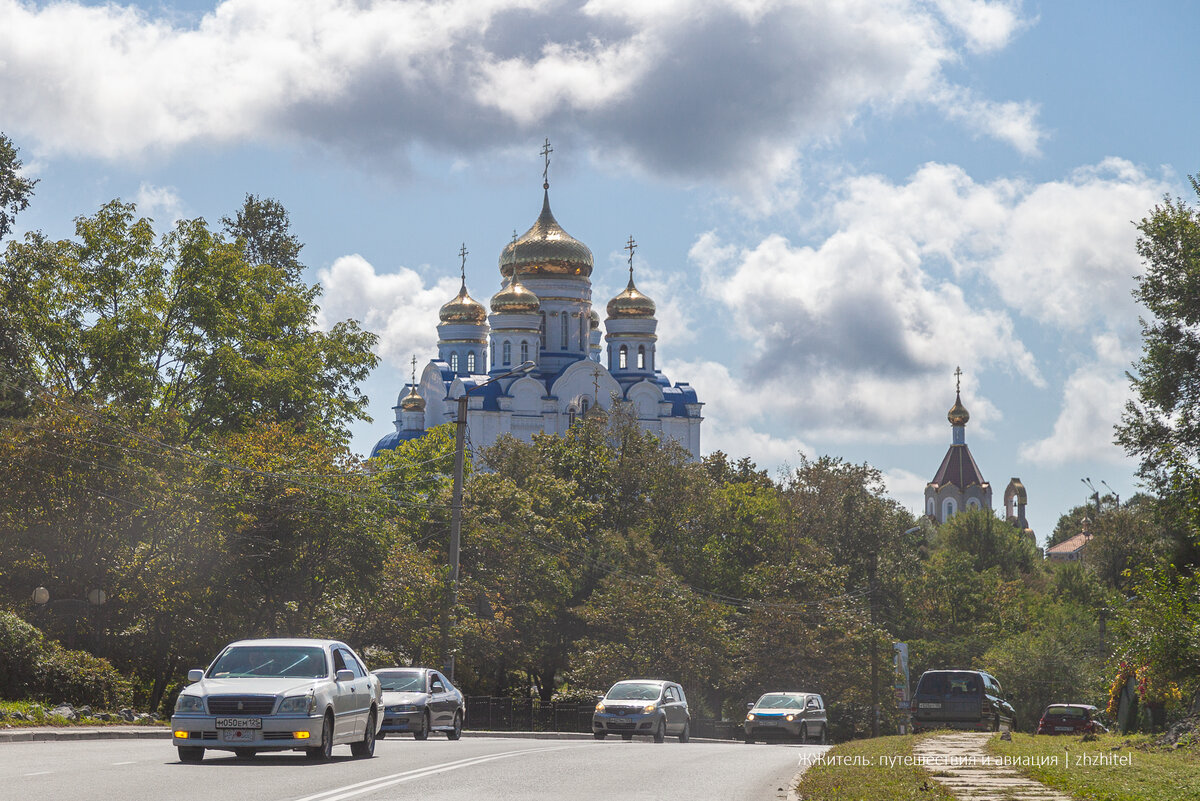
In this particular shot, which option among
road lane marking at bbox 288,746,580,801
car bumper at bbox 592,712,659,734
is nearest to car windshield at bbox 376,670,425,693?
car bumper at bbox 592,712,659,734

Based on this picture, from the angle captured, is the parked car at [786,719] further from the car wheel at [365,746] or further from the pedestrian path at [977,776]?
the car wheel at [365,746]

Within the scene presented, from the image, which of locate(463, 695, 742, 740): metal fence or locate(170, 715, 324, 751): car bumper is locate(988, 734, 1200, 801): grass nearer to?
locate(170, 715, 324, 751): car bumper

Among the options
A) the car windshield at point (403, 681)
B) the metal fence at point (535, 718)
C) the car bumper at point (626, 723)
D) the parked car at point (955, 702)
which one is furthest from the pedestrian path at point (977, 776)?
the metal fence at point (535, 718)

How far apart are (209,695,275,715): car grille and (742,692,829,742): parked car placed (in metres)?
18.7

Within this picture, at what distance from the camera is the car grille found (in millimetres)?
15594

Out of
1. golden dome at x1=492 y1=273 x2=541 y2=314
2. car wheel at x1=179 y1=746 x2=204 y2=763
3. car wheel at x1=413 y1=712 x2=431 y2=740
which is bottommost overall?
car wheel at x1=413 y1=712 x2=431 y2=740

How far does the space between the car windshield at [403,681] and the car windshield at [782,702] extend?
11047 mm

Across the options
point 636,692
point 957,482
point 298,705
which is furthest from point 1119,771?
point 957,482

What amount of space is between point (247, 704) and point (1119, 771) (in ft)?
31.3

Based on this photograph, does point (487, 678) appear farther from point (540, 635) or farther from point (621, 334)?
point (621, 334)

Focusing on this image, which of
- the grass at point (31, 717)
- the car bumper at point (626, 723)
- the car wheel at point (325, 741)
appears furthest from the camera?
the car bumper at point (626, 723)

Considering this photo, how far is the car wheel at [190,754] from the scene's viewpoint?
15773 millimetres

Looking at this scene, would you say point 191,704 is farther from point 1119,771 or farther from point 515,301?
point 515,301

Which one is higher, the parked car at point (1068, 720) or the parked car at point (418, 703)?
the parked car at point (418, 703)
